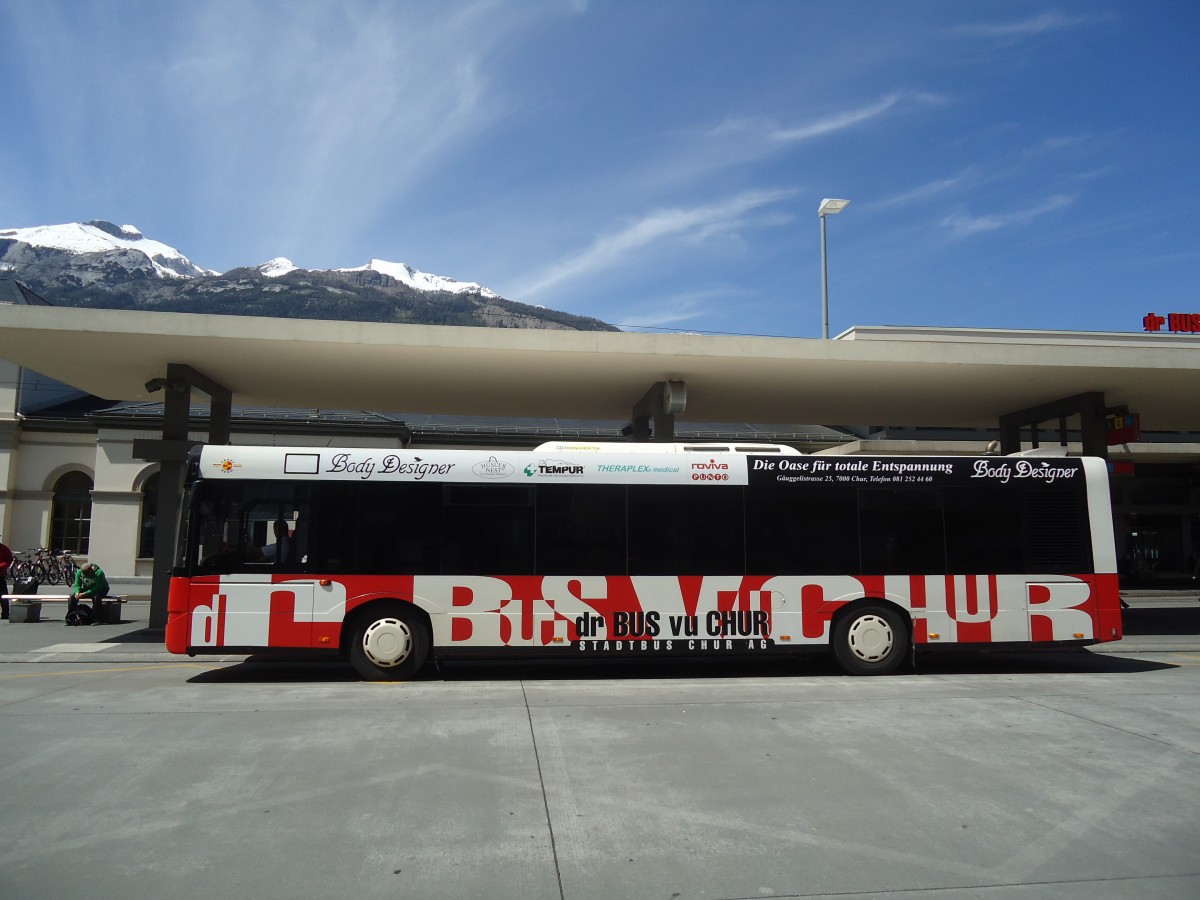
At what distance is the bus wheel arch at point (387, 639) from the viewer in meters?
10.2

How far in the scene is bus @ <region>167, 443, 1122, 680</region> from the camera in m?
10.2

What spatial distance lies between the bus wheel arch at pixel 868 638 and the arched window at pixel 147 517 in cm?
2456

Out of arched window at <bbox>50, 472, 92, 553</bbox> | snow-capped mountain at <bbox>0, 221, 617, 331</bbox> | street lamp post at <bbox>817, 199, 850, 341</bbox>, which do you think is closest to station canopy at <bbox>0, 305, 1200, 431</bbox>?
street lamp post at <bbox>817, 199, 850, 341</bbox>

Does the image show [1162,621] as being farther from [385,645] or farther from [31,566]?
[31,566]

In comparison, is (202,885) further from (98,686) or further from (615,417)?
(615,417)

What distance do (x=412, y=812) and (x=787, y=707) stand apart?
15.4ft

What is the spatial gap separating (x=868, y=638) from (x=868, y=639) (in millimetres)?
13

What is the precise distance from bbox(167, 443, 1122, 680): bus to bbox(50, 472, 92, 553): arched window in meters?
23.0

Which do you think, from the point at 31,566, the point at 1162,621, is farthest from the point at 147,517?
the point at 1162,621

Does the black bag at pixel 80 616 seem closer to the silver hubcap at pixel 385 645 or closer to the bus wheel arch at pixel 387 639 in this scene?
the bus wheel arch at pixel 387 639

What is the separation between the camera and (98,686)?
31.5ft

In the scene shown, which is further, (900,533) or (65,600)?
(65,600)

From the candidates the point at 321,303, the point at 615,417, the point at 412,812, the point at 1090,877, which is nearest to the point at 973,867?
the point at 1090,877

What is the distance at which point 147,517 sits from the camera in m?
27.7
